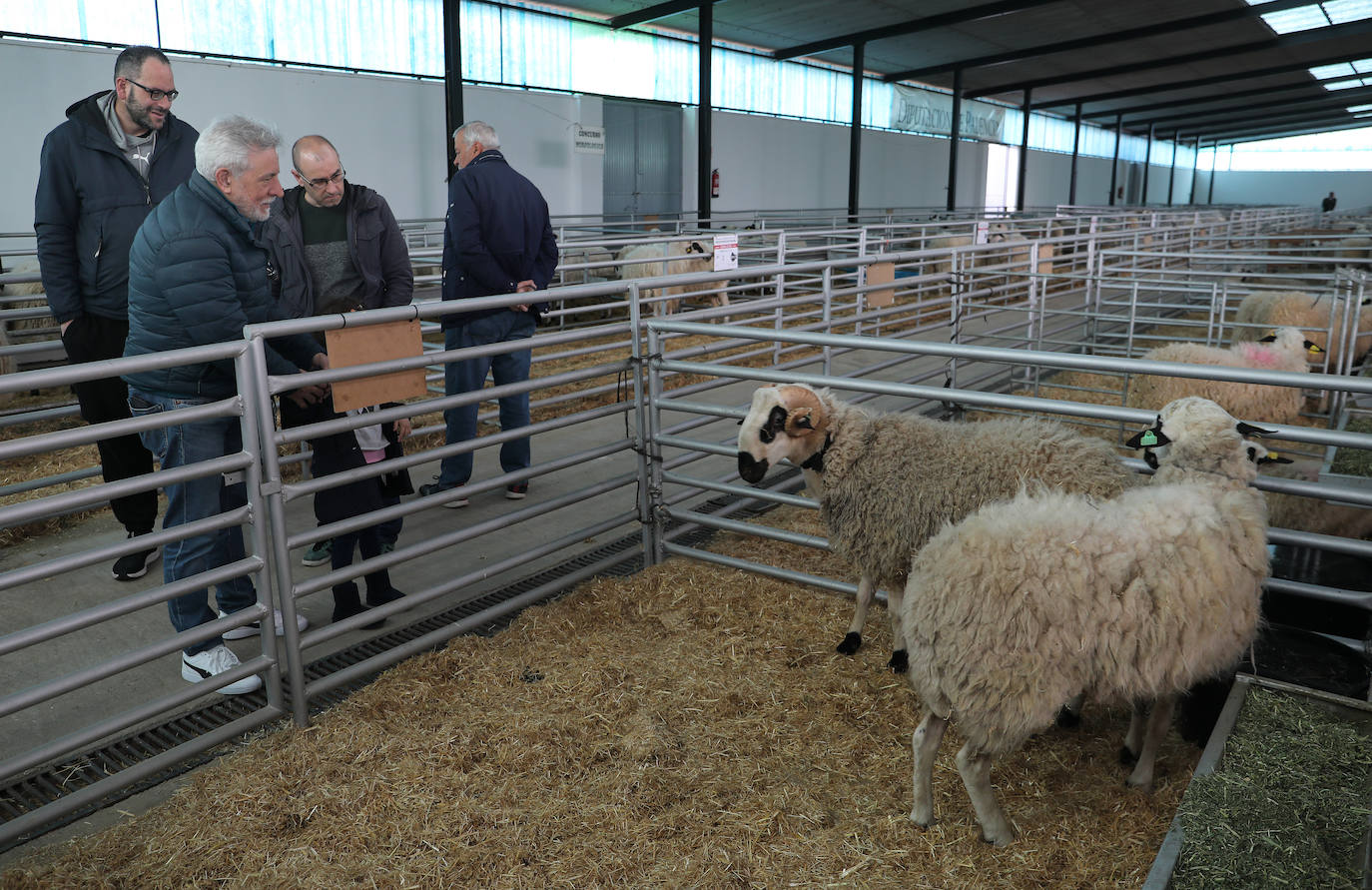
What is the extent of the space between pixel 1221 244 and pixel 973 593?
838 inches

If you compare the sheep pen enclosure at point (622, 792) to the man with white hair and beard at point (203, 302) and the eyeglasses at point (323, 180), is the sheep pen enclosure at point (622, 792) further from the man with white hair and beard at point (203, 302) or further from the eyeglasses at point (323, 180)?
the eyeglasses at point (323, 180)

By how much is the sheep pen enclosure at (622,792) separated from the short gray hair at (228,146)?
1.94 metres

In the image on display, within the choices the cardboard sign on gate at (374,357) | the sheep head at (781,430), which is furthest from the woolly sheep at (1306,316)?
the cardboard sign on gate at (374,357)

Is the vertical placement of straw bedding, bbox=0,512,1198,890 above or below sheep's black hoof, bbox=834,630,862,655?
below

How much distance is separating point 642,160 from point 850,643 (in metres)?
19.8

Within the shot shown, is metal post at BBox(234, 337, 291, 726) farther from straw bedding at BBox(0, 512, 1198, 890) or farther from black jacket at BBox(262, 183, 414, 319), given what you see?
black jacket at BBox(262, 183, 414, 319)

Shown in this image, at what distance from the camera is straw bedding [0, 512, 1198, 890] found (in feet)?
7.88

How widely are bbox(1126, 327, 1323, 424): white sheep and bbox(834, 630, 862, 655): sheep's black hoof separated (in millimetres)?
3391

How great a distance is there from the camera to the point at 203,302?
305cm

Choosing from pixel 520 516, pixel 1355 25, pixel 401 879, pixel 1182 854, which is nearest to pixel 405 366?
pixel 520 516

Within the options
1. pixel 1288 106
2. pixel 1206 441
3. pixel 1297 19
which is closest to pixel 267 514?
pixel 1206 441

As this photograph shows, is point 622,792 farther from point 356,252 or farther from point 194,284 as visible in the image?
point 356,252

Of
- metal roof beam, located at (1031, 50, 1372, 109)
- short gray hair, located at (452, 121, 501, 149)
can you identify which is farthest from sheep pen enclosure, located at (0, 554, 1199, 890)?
metal roof beam, located at (1031, 50, 1372, 109)

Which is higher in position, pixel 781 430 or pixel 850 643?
pixel 781 430
